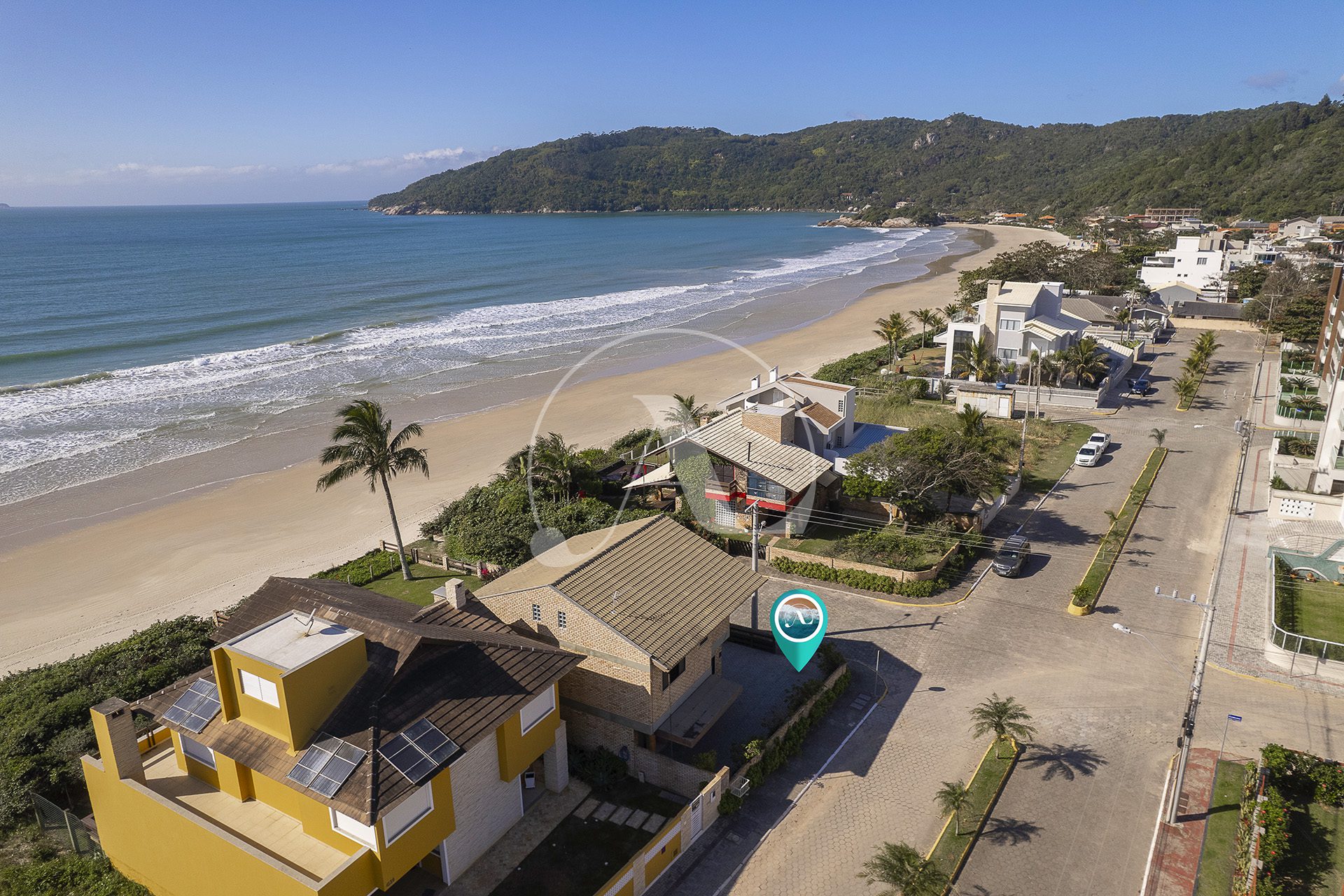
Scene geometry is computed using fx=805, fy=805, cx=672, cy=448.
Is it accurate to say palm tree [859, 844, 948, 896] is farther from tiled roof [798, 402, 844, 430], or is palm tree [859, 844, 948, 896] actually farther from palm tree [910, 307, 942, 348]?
palm tree [910, 307, 942, 348]

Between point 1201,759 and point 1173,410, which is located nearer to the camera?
point 1201,759

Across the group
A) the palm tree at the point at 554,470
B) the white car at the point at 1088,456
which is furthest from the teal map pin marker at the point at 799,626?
the white car at the point at 1088,456

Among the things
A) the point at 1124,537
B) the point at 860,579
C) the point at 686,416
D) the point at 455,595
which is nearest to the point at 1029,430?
the point at 1124,537

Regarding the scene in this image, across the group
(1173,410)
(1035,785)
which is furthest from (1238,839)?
(1173,410)

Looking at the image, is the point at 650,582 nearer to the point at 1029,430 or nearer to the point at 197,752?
the point at 197,752

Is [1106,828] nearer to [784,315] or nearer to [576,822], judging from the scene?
[576,822]

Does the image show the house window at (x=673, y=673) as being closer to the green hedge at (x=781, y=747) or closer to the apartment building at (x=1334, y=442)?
the green hedge at (x=781, y=747)
